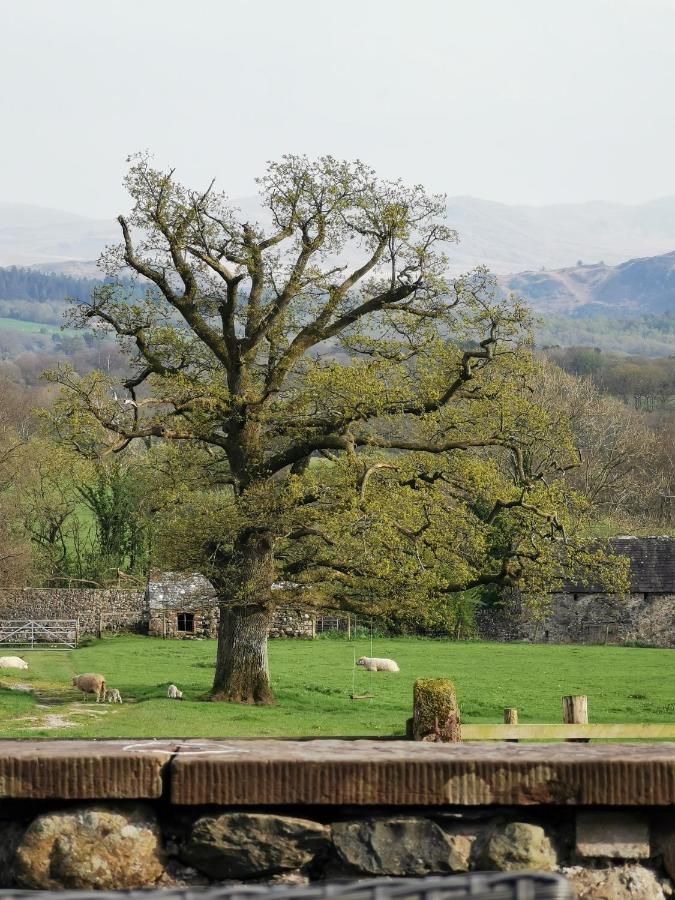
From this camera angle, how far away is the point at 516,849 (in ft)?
16.3

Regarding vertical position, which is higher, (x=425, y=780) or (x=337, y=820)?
(x=425, y=780)

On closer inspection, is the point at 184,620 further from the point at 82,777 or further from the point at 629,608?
the point at 82,777

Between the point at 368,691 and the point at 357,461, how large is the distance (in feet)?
36.4

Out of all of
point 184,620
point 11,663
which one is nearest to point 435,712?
point 11,663

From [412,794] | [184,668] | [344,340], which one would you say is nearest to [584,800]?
[412,794]

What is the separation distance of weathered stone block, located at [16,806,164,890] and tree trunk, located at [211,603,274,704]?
26.8m

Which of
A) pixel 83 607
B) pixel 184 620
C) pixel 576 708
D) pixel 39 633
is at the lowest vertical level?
pixel 39 633

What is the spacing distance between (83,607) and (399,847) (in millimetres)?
60146

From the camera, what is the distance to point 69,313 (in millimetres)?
31641

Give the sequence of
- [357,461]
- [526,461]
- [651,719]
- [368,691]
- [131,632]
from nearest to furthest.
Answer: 1. [357,461]
2. [651,719]
3. [368,691]
4. [526,461]
5. [131,632]

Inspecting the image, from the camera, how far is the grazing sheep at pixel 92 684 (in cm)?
3359

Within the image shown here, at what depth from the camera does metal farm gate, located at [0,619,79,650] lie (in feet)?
191

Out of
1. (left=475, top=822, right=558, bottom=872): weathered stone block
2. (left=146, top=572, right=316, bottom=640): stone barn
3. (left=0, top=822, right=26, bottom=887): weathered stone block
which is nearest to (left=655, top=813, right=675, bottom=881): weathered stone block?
(left=475, top=822, right=558, bottom=872): weathered stone block

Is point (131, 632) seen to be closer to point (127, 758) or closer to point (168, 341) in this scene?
point (168, 341)
